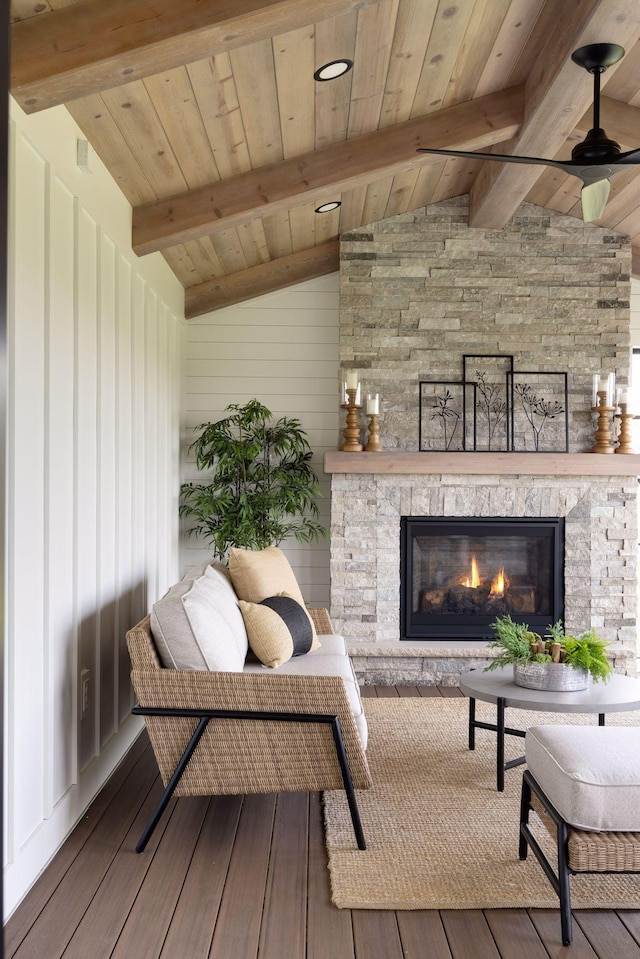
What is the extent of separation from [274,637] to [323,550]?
2359 mm

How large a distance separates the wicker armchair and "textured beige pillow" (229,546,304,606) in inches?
49.5

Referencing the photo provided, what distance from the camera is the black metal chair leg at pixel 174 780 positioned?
2.88 m

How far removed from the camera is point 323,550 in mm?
6133

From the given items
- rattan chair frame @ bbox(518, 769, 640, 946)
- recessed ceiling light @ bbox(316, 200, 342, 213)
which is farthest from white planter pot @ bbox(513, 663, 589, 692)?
recessed ceiling light @ bbox(316, 200, 342, 213)

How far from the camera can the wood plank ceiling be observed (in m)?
2.52

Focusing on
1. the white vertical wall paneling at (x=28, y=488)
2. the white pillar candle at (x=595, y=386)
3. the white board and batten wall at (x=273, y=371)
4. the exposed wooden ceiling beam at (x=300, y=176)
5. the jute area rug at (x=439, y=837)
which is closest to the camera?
the white vertical wall paneling at (x=28, y=488)

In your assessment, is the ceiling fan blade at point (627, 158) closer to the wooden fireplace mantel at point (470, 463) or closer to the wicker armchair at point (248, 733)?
the wicker armchair at point (248, 733)

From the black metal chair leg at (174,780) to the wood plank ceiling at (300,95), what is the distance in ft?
6.97

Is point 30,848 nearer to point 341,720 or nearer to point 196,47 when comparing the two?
point 341,720

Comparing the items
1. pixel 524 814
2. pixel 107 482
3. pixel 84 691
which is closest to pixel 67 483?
pixel 107 482

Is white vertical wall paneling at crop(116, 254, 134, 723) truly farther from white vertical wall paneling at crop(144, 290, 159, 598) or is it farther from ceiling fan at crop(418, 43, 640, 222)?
ceiling fan at crop(418, 43, 640, 222)

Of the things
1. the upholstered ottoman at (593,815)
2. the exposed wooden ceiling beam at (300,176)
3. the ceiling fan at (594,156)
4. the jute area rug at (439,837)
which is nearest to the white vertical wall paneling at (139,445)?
the exposed wooden ceiling beam at (300,176)

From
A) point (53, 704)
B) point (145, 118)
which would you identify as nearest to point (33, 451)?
point (53, 704)

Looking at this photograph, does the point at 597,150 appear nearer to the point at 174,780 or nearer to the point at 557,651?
the point at 557,651
